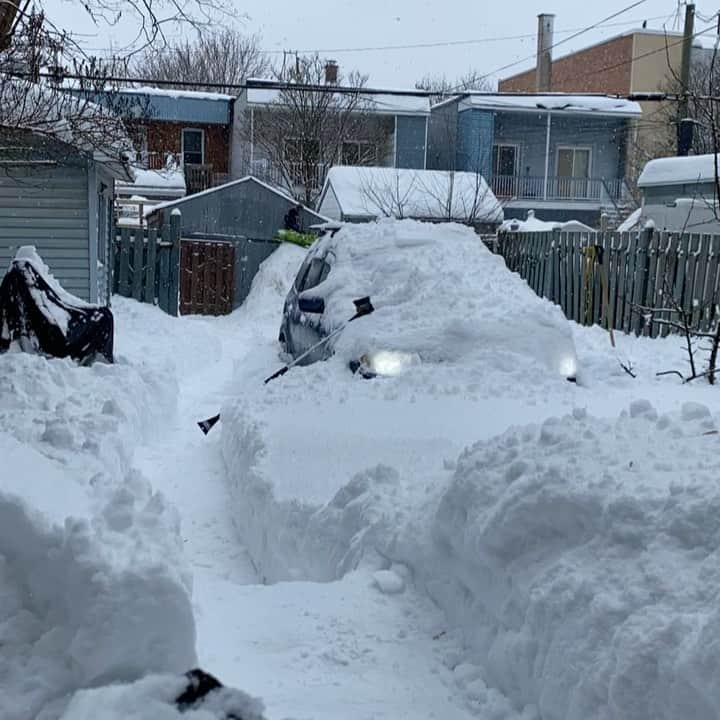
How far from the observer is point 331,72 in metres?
33.8

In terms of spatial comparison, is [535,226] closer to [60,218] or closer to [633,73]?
[60,218]

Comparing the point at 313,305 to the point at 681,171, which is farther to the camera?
the point at 681,171

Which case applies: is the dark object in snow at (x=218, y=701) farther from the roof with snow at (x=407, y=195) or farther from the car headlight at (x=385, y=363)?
the roof with snow at (x=407, y=195)

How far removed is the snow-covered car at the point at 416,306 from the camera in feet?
25.6

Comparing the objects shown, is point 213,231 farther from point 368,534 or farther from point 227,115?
point 368,534

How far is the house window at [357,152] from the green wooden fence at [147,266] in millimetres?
15583

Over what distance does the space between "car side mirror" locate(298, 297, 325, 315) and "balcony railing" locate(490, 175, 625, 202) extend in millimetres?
25109

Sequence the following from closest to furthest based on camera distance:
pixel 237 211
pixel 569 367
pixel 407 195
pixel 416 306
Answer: pixel 569 367 < pixel 416 306 < pixel 237 211 < pixel 407 195

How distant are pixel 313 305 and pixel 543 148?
2753cm

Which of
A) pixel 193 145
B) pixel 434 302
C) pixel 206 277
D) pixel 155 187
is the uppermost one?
pixel 193 145

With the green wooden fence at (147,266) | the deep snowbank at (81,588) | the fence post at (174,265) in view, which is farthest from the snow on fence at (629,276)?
the deep snowbank at (81,588)

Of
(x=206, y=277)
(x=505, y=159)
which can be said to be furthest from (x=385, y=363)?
(x=505, y=159)

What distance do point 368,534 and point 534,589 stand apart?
1.36 meters

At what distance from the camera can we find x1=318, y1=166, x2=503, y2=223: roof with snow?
77.2ft
